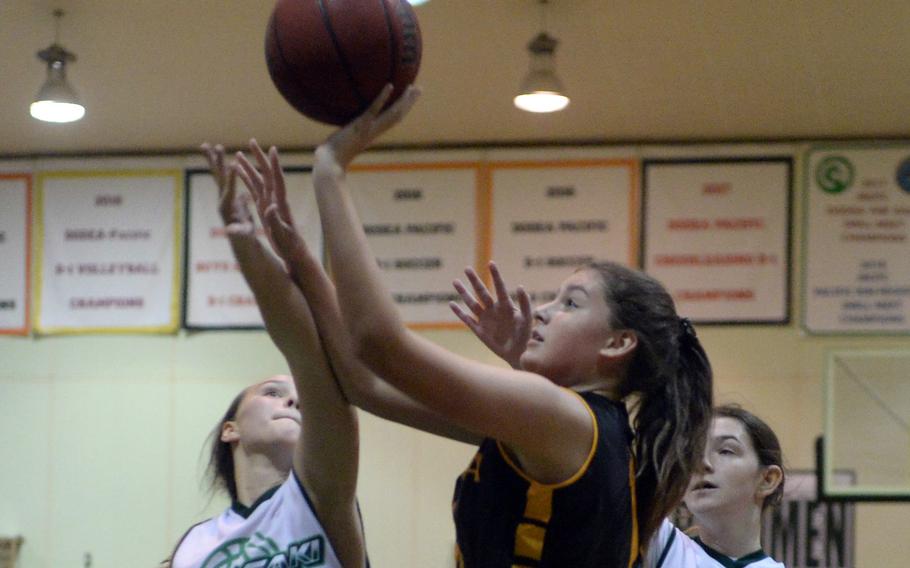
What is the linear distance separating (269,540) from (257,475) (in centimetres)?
34

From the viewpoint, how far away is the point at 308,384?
1.89 m

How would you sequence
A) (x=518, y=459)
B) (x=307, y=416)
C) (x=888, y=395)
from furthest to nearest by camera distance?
(x=888, y=395), (x=307, y=416), (x=518, y=459)

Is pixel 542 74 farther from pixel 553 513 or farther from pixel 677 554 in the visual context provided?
pixel 553 513

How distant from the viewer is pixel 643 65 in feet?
15.6

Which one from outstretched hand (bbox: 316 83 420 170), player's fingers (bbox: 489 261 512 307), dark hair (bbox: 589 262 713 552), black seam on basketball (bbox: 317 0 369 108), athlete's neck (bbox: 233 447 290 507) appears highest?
black seam on basketball (bbox: 317 0 369 108)

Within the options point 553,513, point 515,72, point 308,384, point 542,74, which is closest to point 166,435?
point 515,72

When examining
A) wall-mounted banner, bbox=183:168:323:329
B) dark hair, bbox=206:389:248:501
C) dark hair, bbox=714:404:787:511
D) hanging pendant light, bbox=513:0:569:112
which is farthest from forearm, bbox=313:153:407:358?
wall-mounted banner, bbox=183:168:323:329

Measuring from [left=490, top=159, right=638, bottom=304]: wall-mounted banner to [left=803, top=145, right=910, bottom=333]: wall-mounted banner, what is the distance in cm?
95

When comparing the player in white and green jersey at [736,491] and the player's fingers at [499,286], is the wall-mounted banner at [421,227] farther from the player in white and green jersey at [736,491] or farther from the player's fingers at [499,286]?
the player's fingers at [499,286]

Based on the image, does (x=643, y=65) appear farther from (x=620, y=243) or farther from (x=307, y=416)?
(x=307, y=416)

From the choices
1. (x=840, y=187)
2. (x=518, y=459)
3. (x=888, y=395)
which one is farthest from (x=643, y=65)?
(x=518, y=459)

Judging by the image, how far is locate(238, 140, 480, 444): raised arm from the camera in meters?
1.83

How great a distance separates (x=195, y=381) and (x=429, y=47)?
8.15 ft

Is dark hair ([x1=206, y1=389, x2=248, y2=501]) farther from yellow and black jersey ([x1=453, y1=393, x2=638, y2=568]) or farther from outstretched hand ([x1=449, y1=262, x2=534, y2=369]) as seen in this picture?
yellow and black jersey ([x1=453, y1=393, x2=638, y2=568])
